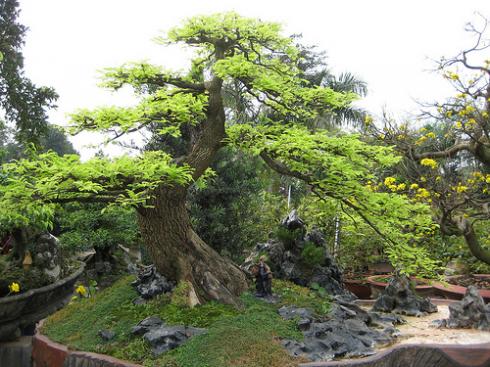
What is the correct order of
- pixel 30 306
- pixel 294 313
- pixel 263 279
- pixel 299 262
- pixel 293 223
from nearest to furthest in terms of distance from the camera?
1. pixel 294 313
2. pixel 263 279
3. pixel 30 306
4. pixel 299 262
5. pixel 293 223

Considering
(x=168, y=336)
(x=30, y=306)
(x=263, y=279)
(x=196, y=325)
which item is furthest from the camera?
(x=30, y=306)

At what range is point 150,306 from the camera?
591cm

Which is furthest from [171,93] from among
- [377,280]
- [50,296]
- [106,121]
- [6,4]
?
[6,4]

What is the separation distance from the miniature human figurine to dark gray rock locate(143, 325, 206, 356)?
1.62m

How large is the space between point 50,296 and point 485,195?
29.2 feet

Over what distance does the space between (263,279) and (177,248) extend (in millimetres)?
1306

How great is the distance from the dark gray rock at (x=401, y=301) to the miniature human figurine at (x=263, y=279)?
7.06 feet

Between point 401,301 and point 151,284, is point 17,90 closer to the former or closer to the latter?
point 151,284

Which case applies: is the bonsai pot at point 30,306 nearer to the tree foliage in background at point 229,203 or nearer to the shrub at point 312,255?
the tree foliage in background at point 229,203

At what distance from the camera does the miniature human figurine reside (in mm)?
6535

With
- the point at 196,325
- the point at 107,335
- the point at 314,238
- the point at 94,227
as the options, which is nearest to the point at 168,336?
the point at 196,325

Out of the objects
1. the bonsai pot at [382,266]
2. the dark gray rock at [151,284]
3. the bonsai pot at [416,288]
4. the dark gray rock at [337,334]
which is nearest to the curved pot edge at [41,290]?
the dark gray rock at [151,284]

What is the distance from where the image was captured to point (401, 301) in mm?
7543

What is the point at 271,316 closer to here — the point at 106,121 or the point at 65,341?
the point at 65,341
